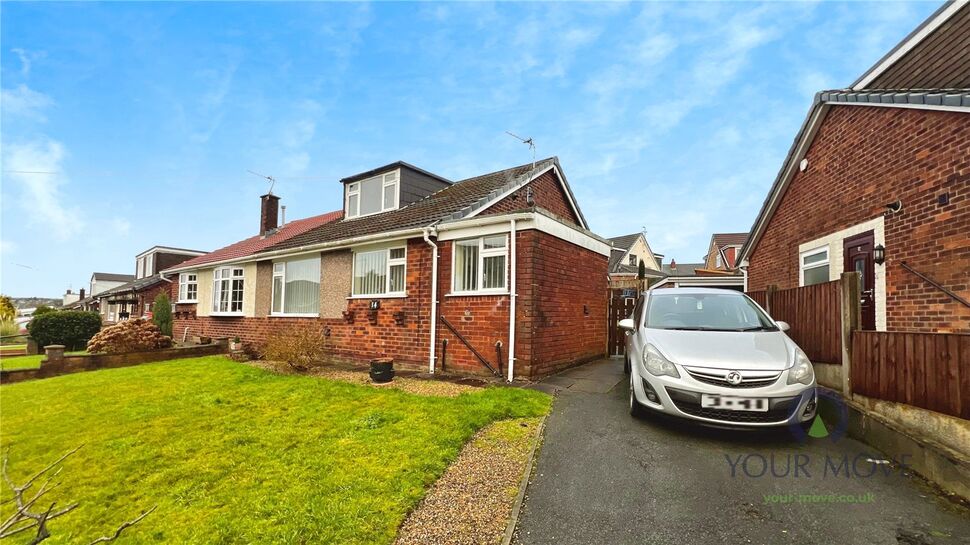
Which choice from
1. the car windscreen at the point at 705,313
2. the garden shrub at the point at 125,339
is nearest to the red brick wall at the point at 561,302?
the car windscreen at the point at 705,313

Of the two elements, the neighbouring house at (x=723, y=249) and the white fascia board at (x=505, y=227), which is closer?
the white fascia board at (x=505, y=227)

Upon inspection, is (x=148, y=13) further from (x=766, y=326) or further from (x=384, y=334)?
(x=766, y=326)

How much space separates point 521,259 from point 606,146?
471 inches

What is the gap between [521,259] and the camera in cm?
771

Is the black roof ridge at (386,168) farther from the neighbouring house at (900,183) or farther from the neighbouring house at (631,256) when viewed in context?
the neighbouring house at (631,256)

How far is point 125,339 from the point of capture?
12.8 m

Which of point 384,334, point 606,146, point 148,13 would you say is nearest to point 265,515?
point 384,334

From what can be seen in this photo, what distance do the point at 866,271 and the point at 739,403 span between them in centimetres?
530

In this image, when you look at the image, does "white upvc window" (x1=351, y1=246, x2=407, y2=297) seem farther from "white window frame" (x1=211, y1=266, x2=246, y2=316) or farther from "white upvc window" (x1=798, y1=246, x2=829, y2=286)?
"white upvc window" (x1=798, y1=246, x2=829, y2=286)

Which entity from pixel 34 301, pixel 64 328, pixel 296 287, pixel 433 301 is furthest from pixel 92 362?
pixel 34 301

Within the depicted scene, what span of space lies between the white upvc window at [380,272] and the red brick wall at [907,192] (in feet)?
28.9

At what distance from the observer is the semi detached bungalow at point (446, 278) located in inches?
306

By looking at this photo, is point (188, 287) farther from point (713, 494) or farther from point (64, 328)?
point (713, 494)

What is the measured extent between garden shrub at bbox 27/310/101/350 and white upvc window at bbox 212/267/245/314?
7.12 metres
